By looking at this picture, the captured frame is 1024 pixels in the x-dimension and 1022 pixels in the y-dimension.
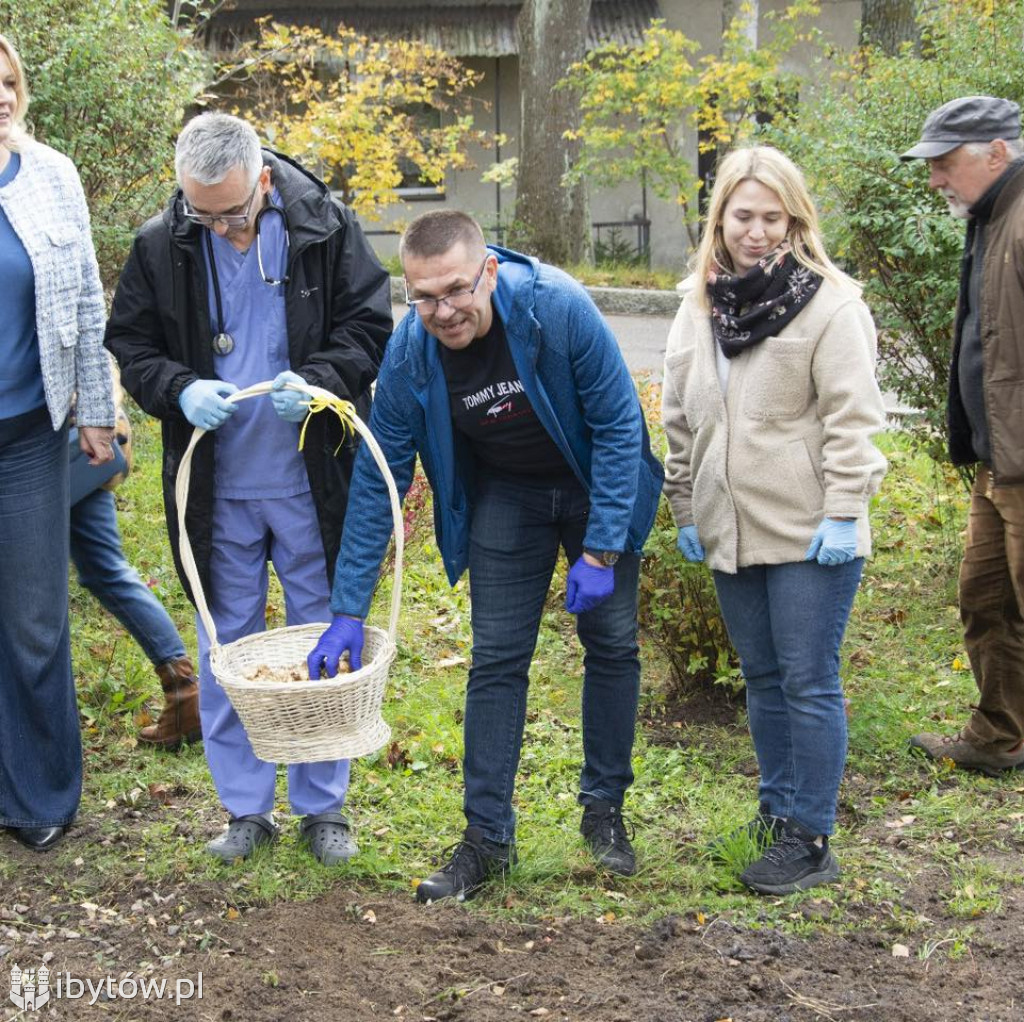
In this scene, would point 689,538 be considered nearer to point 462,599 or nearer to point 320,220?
point 320,220

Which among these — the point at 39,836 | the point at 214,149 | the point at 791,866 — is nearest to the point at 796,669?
the point at 791,866

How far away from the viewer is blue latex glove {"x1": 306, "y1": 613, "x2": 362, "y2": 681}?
3.58 m

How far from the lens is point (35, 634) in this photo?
13.3 feet

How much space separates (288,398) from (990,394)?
84.7 inches

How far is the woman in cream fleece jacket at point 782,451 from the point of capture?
3.45m

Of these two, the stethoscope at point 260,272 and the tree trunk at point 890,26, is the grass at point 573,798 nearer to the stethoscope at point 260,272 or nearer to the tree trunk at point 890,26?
the stethoscope at point 260,272

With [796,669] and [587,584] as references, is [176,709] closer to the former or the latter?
[587,584]

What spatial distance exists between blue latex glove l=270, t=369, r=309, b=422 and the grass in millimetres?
1338

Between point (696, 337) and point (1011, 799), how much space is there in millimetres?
1941

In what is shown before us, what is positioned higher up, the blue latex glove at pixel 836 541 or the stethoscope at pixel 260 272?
the stethoscope at pixel 260 272

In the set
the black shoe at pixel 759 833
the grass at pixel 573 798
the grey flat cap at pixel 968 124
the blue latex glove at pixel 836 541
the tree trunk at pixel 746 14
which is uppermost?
the tree trunk at pixel 746 14

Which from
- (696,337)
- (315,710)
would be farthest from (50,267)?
(696,337)

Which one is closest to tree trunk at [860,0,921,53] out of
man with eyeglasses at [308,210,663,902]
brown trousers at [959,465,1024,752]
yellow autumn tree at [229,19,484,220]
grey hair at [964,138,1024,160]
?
yellow autumn tree at [229,19,484,220]

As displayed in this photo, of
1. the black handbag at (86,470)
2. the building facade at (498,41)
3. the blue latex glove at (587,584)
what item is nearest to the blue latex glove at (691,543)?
the blue latex glove at (587,584)
